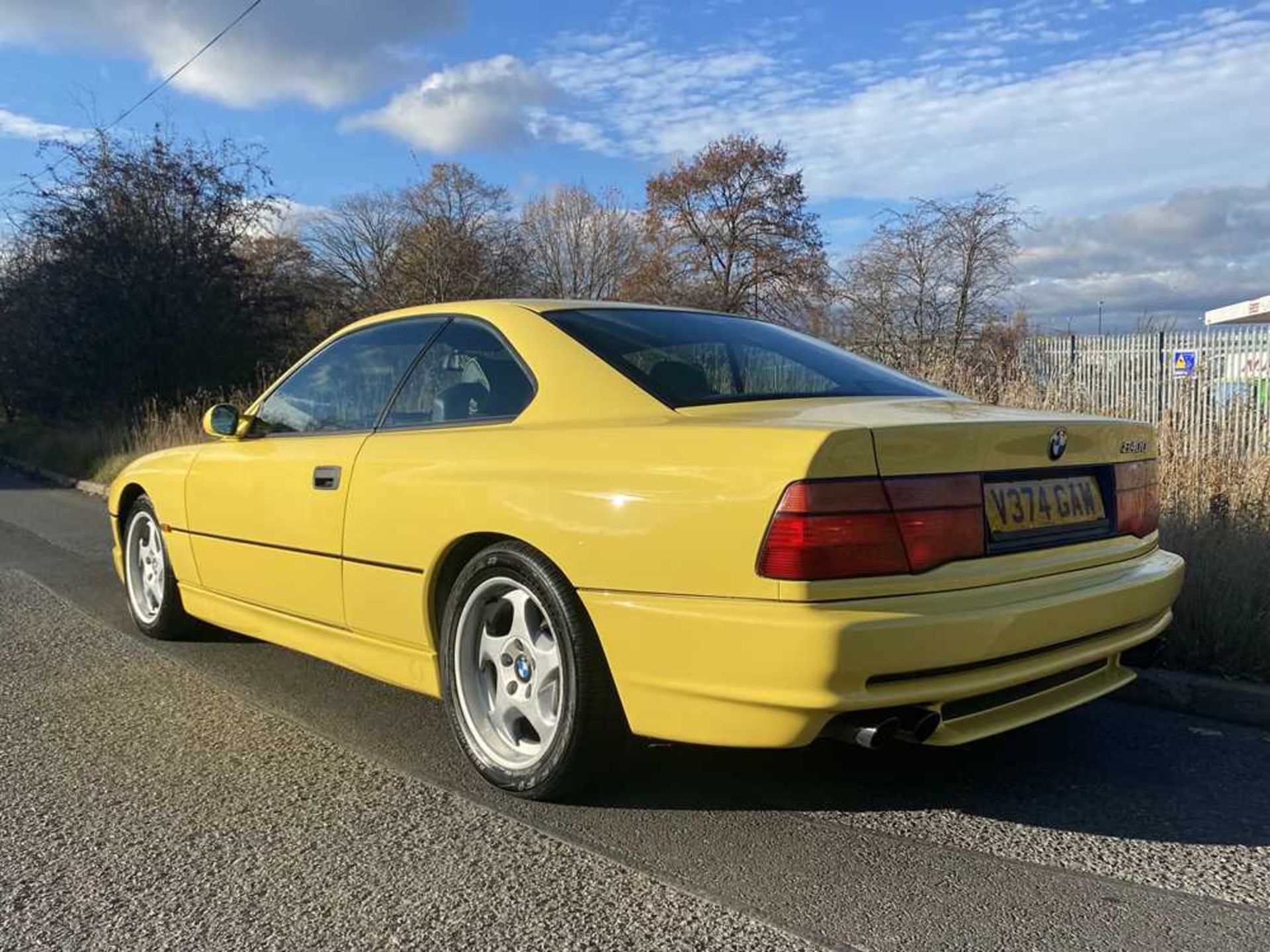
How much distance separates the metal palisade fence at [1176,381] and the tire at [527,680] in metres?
4.26

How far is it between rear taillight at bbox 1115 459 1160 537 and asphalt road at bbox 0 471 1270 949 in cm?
80

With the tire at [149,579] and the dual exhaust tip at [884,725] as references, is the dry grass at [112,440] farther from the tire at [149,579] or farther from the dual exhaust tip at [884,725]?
the dual exhaust tip at [884,725]

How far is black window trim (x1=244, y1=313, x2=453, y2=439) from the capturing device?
11.8 ft

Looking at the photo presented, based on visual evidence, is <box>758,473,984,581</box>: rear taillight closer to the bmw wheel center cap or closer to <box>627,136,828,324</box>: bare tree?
the bmw wheel center cap

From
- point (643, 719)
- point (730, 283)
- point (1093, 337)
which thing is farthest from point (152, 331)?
point (730, 283)

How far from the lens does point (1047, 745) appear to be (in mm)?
3340

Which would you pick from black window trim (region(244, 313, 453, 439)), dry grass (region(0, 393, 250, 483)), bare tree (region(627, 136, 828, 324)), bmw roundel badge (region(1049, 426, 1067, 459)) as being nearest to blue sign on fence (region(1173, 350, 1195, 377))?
bmw roundel badge (region(1049, 426, 1067, 459))

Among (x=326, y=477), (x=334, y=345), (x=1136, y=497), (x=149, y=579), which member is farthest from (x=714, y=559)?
(x=149, y=579)

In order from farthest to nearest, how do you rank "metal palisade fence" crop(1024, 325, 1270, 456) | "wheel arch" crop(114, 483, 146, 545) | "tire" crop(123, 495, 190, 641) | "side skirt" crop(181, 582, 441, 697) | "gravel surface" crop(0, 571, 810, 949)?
"metal palisade fence" crop(1024, 325, 1270, 456) < "wheel arch" crop(114, 483, 146, 545) < "tire" crop(123, 495, 190, 641) < "side skirt" crop(181, 582, 441, 697) < "gravel surface" crop(0, 571, 810, 949)

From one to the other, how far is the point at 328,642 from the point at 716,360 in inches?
67.9

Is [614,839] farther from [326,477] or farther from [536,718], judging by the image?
[326,477]

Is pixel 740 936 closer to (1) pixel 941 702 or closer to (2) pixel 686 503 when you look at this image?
(1) pixel 941 702

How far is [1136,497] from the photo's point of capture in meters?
3.03

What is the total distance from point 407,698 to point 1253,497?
4879 mm
